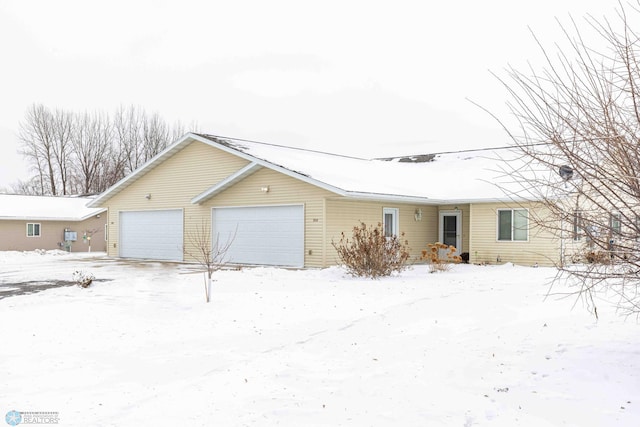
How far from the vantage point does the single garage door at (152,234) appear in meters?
25.6

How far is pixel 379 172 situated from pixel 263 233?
645 centimetres

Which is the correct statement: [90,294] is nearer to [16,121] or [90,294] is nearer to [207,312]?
[207,312]

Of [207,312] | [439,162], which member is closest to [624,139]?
[207,312]

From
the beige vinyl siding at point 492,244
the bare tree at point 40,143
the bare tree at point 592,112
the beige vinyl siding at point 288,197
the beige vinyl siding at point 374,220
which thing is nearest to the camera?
the bare tree at point 592,112

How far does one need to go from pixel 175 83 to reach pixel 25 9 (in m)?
17.3

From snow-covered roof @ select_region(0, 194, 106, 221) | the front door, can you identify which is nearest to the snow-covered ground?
the front door

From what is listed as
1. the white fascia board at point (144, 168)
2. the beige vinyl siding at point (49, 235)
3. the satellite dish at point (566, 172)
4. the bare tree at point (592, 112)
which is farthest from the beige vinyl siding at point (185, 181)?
the bare tree at point (592, 112)

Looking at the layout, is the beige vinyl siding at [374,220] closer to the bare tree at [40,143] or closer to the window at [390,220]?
the window at [390,220]

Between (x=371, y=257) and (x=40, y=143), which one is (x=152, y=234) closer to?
(x=371, y=257)

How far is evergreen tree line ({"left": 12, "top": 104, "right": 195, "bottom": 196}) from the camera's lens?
55219mm

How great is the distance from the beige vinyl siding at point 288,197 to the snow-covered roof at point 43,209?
53.3ft

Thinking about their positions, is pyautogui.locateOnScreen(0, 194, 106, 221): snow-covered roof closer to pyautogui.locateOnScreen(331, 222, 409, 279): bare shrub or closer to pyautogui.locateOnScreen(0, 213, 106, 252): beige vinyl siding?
pyautogui.locateOnScreen(0, 213, 106, 252): beige vinyl siding

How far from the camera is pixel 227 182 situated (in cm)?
2275

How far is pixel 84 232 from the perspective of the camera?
1500 inches
